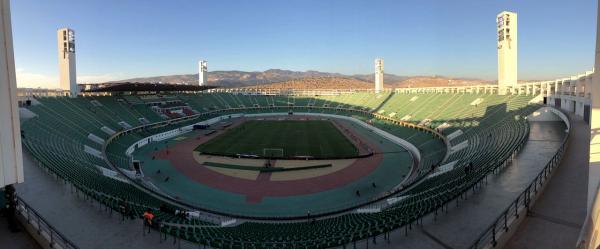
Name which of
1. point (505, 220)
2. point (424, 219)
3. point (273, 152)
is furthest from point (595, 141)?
point (273, 152)

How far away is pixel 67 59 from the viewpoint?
4747cm

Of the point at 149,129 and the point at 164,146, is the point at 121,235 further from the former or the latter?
the point at 149,129

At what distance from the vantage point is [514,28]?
3672cm

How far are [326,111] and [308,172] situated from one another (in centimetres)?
4697

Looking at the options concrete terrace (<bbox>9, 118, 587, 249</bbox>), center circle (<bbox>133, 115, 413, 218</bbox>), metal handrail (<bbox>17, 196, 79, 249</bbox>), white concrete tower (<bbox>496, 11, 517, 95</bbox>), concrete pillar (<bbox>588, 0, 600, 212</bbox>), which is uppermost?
white concrete tower (<bbox>496, 11, 517, 95</bbox>)

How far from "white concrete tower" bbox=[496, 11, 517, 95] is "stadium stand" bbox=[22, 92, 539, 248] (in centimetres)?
309

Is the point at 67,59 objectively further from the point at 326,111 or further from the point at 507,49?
the point at 507,49

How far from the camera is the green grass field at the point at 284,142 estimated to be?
34594 mm

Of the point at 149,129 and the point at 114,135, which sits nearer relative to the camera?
the point at 114,135

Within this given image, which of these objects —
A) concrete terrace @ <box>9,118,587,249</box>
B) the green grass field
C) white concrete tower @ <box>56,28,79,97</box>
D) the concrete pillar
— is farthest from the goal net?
white concrete tower @ <box>56,28,79,97</box>

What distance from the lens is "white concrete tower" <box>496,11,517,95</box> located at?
1453 inches

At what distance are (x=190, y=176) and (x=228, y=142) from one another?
14.1m

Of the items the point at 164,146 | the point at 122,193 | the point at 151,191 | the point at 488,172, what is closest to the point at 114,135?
the point at 164,146

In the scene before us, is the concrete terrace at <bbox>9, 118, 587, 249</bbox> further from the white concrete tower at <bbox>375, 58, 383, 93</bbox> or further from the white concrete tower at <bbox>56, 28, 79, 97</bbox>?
the white concrete tower at <bbox>375, 58, 383, 93</bbox>
